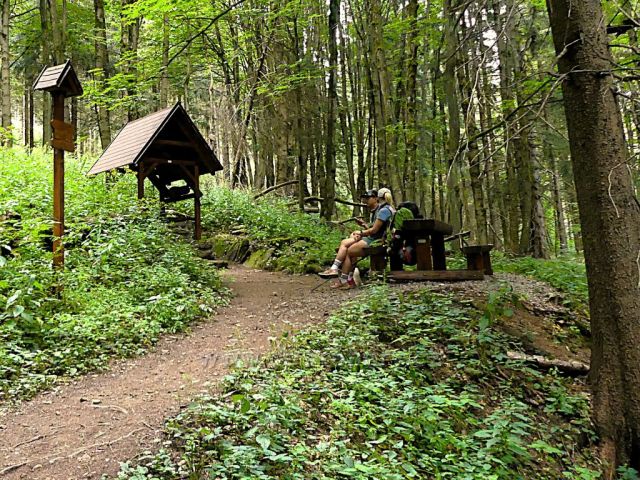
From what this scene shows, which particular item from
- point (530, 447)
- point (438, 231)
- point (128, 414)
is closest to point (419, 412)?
point (530, 447)

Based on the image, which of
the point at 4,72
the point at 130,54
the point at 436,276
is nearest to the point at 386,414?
the point at 436,276

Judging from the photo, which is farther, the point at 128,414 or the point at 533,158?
the point at 533,158

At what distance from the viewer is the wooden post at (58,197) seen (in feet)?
19.3

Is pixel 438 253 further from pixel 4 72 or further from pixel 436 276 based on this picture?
pixel 4 72

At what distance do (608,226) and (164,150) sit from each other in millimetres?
9385

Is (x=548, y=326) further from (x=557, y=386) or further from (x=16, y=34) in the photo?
(x=16, y=34)

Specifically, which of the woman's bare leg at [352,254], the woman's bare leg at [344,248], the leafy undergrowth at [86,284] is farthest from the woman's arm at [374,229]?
the leafy undergrowth at [86,284]

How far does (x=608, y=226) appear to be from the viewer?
12.7ft

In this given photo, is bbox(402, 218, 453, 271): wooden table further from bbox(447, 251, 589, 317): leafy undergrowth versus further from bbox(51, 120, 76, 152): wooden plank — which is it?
bbox(51, 120, 76, 152): wooden plank

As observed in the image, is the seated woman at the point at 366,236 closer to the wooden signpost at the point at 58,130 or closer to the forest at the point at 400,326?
the forest at the point at 400,326

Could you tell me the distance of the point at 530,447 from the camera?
3639mm

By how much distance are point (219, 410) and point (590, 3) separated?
4490 mm

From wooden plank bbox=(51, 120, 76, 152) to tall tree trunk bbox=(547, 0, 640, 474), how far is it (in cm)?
593

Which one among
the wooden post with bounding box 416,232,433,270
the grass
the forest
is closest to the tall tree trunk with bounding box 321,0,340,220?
the grass
